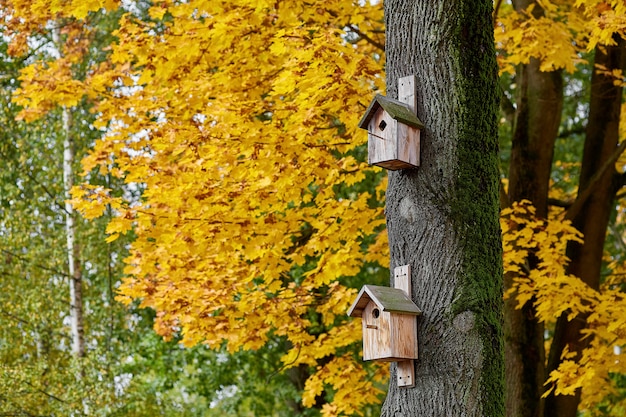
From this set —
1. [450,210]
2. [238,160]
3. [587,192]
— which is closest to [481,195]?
[450,210]

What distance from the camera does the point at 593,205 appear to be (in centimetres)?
883

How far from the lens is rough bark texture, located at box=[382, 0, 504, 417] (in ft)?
14.2

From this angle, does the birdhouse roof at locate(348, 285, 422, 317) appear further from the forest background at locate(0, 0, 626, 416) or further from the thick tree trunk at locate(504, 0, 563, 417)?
the thick tree trunk at locate(504, 0, 563, 417)

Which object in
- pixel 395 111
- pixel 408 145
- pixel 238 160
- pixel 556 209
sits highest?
pixel 556 209

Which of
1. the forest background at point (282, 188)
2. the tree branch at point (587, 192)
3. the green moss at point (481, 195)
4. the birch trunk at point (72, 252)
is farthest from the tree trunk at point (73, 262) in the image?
the green moss at point (481, 195)

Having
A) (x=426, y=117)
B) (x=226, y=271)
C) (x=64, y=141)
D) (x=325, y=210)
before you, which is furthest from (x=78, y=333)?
(x=426, y=117)

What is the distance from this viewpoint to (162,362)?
11.8 metres

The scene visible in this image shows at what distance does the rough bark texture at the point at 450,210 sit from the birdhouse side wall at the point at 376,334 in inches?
6.6

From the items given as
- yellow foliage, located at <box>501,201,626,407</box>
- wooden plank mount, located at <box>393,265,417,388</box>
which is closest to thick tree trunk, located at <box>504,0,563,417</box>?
yellow foliage, located at <box>501,201,626,407</box>

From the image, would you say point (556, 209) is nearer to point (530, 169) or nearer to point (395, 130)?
point (530, 169)

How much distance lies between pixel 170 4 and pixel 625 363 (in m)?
4.41

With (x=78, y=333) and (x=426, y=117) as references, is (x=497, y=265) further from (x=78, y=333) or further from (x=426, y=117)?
(x=78, y=333)

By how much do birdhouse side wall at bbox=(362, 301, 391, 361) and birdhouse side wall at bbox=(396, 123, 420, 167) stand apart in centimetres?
69

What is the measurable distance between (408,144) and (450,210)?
1.20 ft
